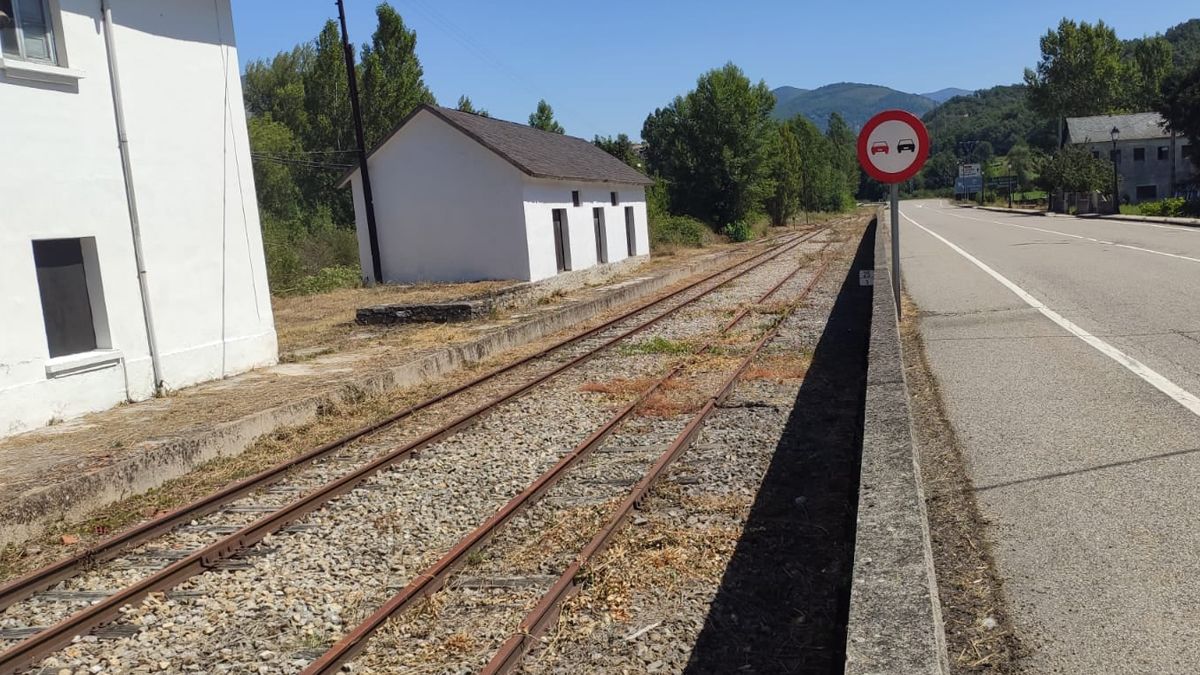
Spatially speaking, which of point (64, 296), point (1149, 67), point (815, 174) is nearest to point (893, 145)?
point (64, 296)

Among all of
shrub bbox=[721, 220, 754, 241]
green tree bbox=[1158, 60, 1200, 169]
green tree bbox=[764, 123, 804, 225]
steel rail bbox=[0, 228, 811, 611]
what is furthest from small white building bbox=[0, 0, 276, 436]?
green tree bbox=[764, 123, 804, 225]

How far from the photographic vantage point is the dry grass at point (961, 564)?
11.1 ft

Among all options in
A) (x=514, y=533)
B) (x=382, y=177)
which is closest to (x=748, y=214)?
(x=382, y=177)

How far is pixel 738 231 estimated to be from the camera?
54.8 metres

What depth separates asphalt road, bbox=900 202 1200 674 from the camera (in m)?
3.49

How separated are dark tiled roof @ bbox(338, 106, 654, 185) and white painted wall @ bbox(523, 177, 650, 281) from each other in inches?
14.4

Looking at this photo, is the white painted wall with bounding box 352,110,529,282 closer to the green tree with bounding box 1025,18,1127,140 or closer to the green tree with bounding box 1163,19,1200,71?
the green tree with bounding box 1025,18,1127,140

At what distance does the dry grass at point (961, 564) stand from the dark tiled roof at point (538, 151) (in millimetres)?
19213

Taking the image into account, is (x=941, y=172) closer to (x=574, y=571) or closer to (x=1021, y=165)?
(x=1021, y=165)

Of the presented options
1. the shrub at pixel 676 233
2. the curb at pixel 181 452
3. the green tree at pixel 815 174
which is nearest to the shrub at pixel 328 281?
the curb at pixel 181 452

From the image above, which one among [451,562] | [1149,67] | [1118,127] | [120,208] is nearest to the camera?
[451,562]

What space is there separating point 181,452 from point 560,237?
20652mm

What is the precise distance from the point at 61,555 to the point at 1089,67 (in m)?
108

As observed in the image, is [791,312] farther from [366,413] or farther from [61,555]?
[61,555]
